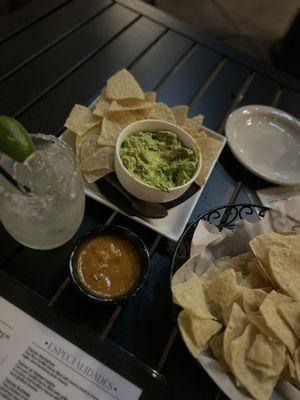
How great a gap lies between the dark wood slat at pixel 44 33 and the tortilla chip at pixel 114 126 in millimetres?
419

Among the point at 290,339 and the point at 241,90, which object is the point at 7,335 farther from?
the point at 241,90

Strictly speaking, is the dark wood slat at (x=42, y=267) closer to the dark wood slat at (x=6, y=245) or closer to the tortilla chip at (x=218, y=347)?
the dark wood slat at (x=6, y=245)

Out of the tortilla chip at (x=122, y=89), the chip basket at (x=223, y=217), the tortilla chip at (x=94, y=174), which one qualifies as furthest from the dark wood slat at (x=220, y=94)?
the tortilla chip at (x=94, y=174)

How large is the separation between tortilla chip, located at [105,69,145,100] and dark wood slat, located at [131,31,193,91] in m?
0.19

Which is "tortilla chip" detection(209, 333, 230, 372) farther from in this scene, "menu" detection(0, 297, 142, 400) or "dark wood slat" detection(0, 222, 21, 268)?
"dark wood slat" detection(0, 222, 21, 268)

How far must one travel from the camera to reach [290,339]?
2.61 ft

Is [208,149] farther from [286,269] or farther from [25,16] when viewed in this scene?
[25,16]

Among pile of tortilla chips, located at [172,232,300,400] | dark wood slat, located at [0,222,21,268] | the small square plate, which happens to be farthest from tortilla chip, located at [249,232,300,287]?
dark wood slat, located at [0,222,21,268]

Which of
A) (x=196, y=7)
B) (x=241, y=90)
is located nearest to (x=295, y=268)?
(x=241, y=90)

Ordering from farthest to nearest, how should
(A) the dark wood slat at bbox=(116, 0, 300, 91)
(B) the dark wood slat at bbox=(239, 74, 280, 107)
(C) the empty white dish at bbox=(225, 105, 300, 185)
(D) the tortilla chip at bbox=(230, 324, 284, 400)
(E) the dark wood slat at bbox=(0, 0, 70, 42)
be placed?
(A) the dark wood slat at bbox=(116, 0, 300, 91)
(B) the dark wood slat at bbox=(239, 74, 280, 107)
(E) the dark wood slat at bbox=(0, 0, 70, 42)
(C) the empty white dish at bbox=(225, 105, 300, 185)
(D) the tortilla chip at bbox=(230, 324, 284, 400)

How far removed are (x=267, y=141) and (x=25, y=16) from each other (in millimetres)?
1027

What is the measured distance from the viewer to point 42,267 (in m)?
0.96

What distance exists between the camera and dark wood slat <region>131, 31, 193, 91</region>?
1.52 meters

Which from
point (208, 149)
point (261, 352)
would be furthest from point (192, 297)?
point (208, 149)
